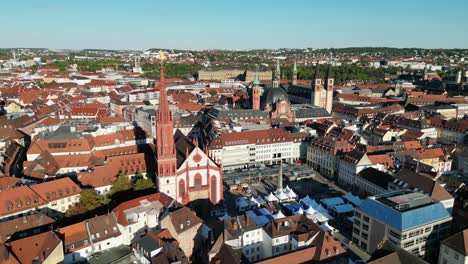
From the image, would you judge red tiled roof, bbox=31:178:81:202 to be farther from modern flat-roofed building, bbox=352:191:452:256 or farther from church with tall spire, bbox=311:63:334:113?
church with tall spire, bbox=311:63:334:113

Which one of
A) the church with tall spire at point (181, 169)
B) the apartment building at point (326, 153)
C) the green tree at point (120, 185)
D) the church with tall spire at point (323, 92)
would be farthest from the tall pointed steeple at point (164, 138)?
the church with tall spire at point (323, 92)

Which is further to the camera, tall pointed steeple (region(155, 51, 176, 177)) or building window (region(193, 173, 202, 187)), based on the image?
building window (region(193, 173, 202, 187))

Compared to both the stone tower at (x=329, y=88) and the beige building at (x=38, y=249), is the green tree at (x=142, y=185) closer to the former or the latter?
the beige building at (x=38, y=249)

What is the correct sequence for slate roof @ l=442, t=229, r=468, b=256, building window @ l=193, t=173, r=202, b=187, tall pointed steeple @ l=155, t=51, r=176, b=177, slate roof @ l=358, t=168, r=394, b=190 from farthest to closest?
slate roof @ l=358, t=168, r=394, b=190 → building window @ l=193, t=173, r=202, b=187 → tall pointed steeple @ l=155, t=51, r=176, b=177 → slate roof @ l=442, t=229, r=468, b=256

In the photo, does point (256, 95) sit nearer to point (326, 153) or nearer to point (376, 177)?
point (326, 153)

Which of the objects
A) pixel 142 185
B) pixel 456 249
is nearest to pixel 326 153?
pixel 142 185

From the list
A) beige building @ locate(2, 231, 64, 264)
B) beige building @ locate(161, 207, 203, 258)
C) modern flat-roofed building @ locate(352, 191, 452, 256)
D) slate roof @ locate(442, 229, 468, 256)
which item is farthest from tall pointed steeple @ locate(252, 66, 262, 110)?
beige building @ locate(2, 231, 64, 264)
